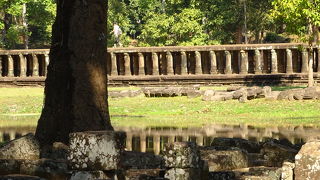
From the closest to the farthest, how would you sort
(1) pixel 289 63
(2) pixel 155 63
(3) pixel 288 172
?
1. (3) pixel 288 172
2. (1) pixel 289 63
3. (2) pixel 155 63

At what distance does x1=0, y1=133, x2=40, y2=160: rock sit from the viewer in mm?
13883

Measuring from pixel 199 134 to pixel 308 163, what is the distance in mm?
14937

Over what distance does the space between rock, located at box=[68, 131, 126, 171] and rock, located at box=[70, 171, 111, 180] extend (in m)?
0.05

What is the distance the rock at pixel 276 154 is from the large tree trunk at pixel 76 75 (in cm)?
377

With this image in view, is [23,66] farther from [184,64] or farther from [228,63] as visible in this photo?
[228,63]

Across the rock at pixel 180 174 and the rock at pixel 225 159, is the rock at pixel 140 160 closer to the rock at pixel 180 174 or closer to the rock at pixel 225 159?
the rock at pixel 225 159

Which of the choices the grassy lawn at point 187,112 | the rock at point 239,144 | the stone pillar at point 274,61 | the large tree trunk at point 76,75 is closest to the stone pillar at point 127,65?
the stone pillar at point 274,61

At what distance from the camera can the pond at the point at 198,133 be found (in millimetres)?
23594

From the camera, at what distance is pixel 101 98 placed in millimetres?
16719

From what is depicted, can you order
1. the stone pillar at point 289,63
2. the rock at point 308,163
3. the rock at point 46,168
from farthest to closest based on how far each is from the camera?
the stone pillar at point 289,63
the rock at point 46,168
the rock at point 308,163

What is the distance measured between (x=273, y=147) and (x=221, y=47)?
33863mm

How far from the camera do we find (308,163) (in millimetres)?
10680

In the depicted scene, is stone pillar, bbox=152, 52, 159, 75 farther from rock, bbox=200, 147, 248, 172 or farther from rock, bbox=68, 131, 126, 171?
rock, bbox=68, 131, 126, 171

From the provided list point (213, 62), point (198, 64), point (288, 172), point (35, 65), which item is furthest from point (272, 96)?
point (288, 172)
